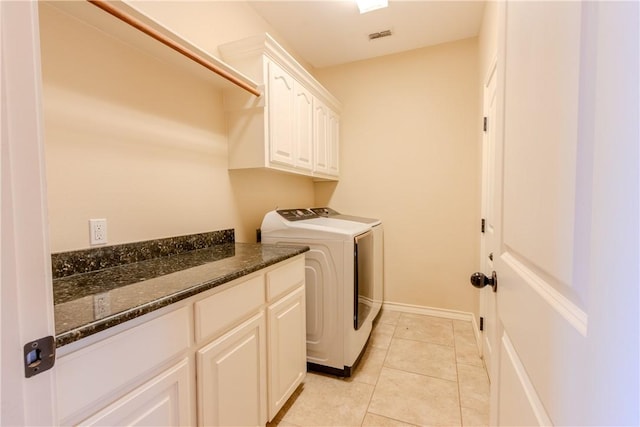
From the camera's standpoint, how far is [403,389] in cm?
182

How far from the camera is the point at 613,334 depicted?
29cm

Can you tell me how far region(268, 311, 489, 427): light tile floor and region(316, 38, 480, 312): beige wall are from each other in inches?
26.3

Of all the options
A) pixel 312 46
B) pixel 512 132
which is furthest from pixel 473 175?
pixel 512 132

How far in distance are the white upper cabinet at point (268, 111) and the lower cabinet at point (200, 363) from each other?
790 millimetres

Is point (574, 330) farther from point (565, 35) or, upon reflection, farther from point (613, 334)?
point (565, 35)

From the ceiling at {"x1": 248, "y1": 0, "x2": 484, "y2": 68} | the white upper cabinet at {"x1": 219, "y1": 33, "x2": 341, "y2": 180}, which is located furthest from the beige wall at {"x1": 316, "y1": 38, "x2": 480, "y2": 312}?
the white upper cabinet at {"x1": 219, "y1": 33, "x2": 341, "y2": 180}

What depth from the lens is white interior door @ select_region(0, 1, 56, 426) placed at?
401 mm

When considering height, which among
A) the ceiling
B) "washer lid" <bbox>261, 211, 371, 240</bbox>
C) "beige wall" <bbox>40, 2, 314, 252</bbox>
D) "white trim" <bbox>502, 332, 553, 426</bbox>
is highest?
the ceiling

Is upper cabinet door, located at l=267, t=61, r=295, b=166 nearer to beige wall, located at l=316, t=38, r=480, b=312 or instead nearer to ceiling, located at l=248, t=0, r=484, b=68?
ceiling, located at l=248, t=0, r=484, b=68

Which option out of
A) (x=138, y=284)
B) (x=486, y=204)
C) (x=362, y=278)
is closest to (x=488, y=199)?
(x=486, y=204)

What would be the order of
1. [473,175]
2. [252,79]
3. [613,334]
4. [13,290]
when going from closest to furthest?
[613,334] < [13,290] < [252,79] < [473,175]

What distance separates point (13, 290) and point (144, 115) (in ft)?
4.27

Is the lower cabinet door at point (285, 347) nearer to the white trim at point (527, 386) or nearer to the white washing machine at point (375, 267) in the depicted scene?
the white washing machine at point (375, 267)

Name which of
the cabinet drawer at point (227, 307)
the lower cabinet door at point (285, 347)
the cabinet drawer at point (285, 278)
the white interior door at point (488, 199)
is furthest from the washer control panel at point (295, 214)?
the white interior door at point (488, 199)
